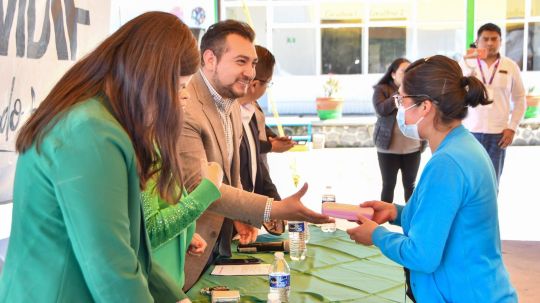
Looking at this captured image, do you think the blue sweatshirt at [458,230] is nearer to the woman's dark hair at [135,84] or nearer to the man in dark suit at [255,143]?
the woman's dark hair at [135,84]

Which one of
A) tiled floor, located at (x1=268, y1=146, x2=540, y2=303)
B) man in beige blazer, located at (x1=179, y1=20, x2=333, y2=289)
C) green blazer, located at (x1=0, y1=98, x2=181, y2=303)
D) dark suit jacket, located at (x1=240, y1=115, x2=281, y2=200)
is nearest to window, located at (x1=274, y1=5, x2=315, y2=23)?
tiled floor, located at (x1=268, y1=146, x2=540, y2=303)

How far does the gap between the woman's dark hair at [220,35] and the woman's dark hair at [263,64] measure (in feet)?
1.88

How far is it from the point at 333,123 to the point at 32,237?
9.97m

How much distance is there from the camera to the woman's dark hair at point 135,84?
119 cm

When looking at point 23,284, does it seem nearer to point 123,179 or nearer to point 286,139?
point 123,179

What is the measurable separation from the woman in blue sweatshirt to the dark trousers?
331 centimetres

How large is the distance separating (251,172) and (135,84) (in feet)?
5.59

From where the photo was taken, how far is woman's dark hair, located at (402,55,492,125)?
1812 mm

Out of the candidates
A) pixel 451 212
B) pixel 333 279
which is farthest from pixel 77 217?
pixel 333 279

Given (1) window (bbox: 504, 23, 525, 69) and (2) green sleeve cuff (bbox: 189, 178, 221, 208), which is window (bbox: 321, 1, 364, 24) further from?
(2) green sleeve cuff (bbox: 189, 178, 221, 208)

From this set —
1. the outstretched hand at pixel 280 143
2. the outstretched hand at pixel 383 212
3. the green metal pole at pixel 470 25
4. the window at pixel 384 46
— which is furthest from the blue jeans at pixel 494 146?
the window at pixel 384 46

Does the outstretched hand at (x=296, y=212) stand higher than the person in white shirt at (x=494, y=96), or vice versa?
the person in white shirt at (x=494, y=96)

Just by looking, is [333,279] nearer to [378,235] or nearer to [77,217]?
[378,235]

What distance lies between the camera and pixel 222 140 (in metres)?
2.44
